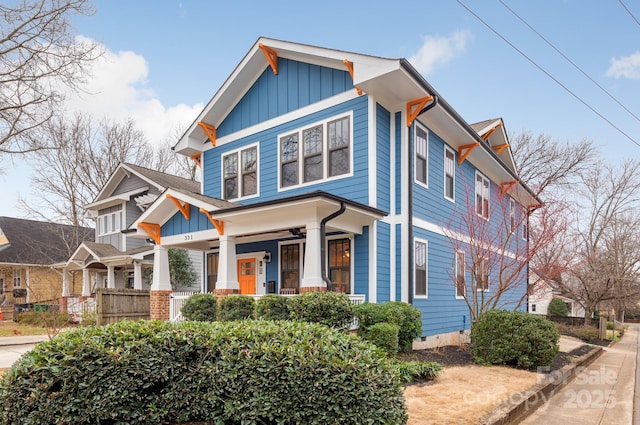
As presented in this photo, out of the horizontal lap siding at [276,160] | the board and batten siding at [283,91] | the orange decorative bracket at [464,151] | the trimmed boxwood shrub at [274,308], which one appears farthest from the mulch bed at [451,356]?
the board and batten siding at [283,91]

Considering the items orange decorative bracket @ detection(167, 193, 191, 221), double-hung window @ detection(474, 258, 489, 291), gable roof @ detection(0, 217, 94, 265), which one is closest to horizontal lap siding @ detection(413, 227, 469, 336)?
double-hung window @ detection(474, 258, 489, 291)

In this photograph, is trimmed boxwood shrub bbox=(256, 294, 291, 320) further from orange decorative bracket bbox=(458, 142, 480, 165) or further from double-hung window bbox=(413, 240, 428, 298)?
orange decorative bracket bbox=(458, 142, 480, 165)

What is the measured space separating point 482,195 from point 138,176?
15.1 metres

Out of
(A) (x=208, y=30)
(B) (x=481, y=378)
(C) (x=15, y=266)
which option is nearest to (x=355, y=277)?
(B) (x=481, y=378)

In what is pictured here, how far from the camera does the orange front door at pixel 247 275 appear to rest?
13.1 meters

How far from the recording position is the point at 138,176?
20.6 m

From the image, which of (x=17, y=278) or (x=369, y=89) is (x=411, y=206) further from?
(x=17, y=278)

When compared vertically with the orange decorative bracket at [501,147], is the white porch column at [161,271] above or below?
below

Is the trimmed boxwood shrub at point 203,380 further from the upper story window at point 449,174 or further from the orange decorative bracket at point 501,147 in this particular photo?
the orange decorative bracket at point 501,147

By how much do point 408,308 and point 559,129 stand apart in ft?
81.9

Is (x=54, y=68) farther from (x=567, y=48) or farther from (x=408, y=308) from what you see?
(x=567, y=48)

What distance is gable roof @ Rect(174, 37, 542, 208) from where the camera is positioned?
9.71 meters

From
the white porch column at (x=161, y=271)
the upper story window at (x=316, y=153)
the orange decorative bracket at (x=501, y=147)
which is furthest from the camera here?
the orange decorative bracket at (x=501, y=147)

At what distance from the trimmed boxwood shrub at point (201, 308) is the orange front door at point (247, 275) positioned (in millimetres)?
2315
